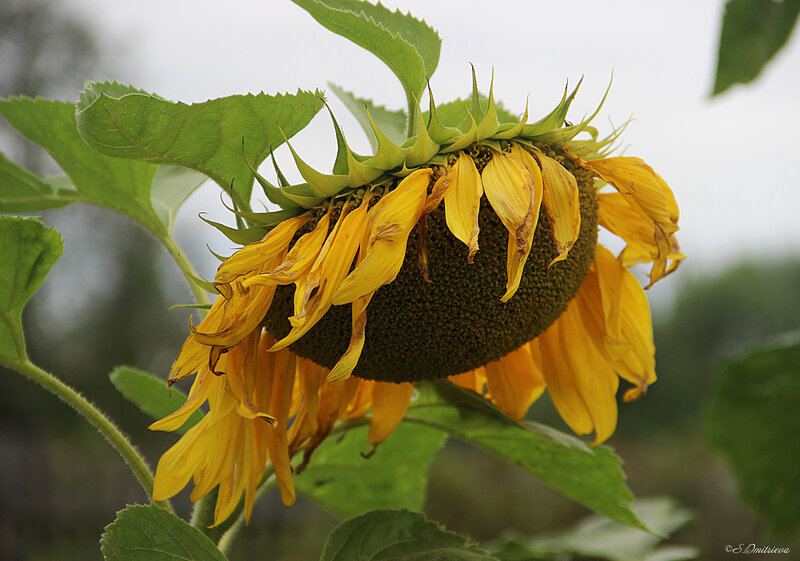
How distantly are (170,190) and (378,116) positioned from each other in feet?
0.67

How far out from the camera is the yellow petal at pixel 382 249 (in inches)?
16.3

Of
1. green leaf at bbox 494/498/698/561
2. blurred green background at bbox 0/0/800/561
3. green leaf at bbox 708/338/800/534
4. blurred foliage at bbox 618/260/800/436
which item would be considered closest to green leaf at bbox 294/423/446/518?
green leaf at bbox 494/498/698/561

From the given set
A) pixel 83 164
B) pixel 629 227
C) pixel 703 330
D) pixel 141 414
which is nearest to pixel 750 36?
pixel 629 227

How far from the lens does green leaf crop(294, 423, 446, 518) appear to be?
75 centimetres

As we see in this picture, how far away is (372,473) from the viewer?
777 mm

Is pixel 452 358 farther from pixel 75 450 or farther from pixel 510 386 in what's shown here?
pixel 75 450

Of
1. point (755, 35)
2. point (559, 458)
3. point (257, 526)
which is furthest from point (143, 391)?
point (257, 526)

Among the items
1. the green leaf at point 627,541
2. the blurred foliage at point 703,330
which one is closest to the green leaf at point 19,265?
the green leaf at point 627,541

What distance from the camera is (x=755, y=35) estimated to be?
69 cm

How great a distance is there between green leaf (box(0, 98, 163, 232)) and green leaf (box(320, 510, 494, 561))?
30 centimetres

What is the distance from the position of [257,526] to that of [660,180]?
4581mm

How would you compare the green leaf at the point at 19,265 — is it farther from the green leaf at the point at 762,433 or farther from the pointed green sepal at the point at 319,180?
the green leaf at the point at 762,433

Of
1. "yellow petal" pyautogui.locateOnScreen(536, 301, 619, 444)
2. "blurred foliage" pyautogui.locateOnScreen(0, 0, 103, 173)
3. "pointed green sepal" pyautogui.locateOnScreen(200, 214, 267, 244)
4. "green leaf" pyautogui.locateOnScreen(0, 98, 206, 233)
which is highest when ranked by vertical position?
"blurred foliage" pyautogui.locateOnScreen(0, 0, 103, 173)

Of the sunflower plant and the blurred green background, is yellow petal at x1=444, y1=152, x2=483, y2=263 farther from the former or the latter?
the blurred green background
